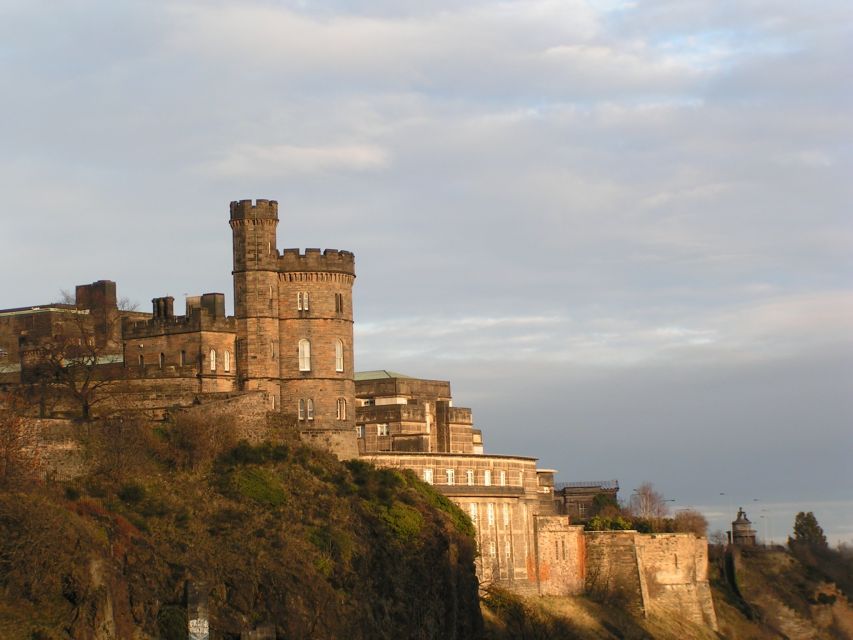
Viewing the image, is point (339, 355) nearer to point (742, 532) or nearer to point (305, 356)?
point (305, 356)

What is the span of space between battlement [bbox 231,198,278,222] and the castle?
0.17ft

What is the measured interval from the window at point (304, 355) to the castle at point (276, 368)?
84 millimetres

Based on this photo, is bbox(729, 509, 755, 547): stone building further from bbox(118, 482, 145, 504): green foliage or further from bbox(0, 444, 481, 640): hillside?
bbox(118, 482, 145, 504): green foliage

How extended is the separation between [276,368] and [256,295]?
395 centimetres

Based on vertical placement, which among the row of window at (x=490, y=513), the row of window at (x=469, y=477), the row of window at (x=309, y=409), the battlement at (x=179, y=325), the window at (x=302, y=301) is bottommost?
the row of window at (x=490, y=513)

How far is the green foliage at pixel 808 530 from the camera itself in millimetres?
161250

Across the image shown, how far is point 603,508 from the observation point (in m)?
139

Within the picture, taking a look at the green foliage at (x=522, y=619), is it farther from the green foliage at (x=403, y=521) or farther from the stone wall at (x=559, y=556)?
the green foliage at (x=403, y=521)

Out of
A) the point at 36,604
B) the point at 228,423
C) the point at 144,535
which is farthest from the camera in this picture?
the point at 228,423

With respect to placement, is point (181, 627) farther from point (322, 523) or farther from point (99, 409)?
point (99, 409)

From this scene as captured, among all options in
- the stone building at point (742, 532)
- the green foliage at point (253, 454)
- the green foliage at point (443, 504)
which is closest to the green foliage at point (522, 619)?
the green foliage at point (443, 504)

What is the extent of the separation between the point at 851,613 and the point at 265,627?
243 ft

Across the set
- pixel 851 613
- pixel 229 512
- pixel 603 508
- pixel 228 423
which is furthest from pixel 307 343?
pixel 851 613

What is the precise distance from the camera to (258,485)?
269 ft
